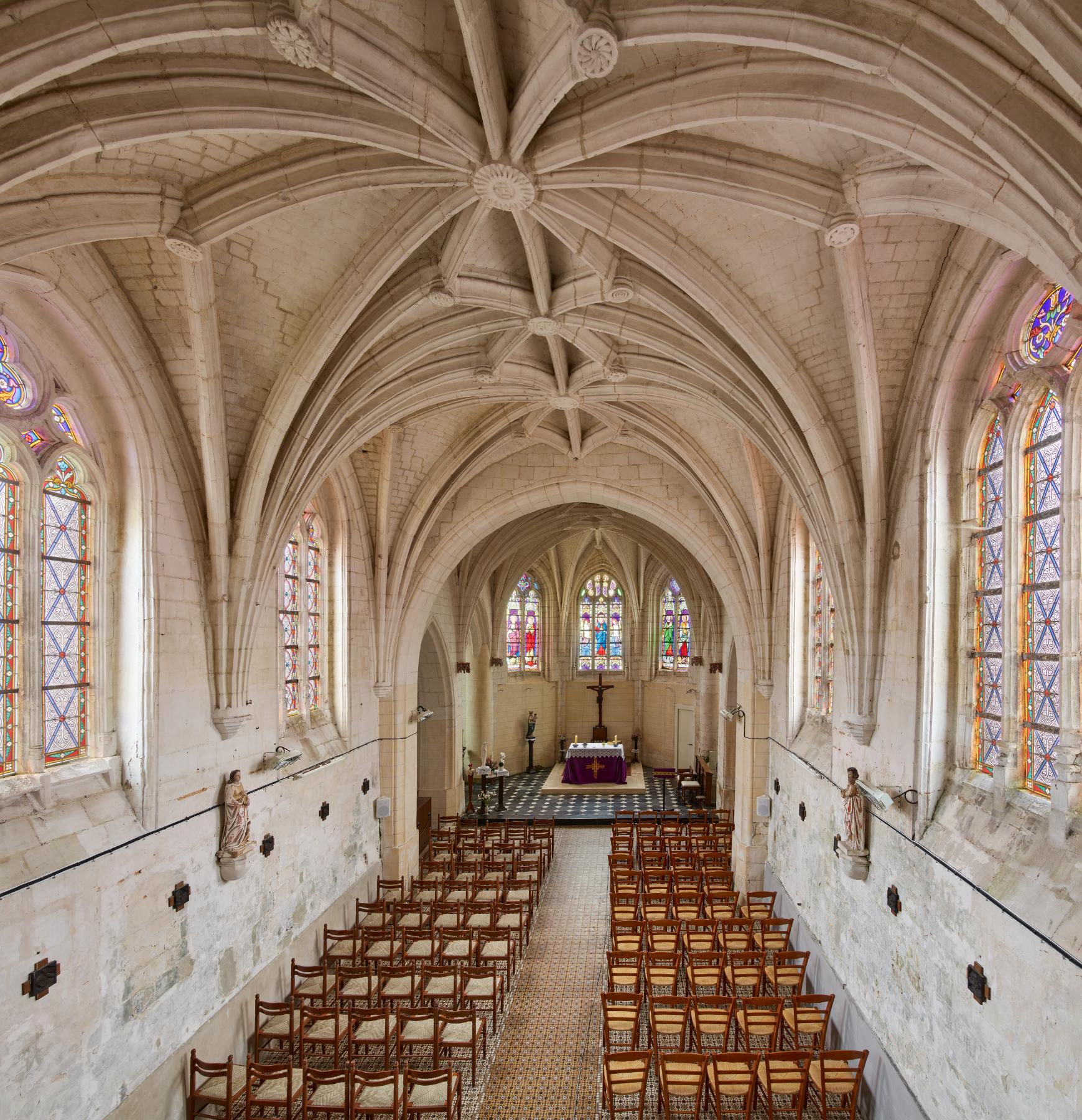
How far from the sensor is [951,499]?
755 centimetres

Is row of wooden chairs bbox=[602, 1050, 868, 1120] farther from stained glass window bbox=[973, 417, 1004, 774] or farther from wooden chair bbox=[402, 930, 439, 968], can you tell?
wooden chair bbox=[402, 930, 439, 968]

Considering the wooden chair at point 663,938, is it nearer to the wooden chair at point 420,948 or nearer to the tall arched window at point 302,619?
the wooden chair at point 420,948

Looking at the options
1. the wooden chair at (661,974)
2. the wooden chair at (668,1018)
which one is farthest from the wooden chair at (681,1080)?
the wooden chair at (661,974)

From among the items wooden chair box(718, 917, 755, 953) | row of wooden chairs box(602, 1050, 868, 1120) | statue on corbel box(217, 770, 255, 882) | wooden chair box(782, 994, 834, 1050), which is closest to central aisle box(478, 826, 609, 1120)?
row of wooden chairs box(602, 1050, 868, 1120)

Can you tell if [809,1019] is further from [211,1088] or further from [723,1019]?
[211,1088]

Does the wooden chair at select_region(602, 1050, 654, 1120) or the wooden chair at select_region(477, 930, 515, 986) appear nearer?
the wooden chair at select_region(602, 1050, 654, 1120)

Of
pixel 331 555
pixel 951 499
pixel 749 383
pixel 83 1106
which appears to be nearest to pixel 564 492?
pixel 331 555

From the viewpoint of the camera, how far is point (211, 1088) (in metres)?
8.80

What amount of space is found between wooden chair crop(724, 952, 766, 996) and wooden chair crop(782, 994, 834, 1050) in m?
0.76

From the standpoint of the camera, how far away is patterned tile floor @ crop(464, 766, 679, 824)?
22.8 metres

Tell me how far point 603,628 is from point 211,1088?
23873 mm

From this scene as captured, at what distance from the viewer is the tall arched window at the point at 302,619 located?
12289mm

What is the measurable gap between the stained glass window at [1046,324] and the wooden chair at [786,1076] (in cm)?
704

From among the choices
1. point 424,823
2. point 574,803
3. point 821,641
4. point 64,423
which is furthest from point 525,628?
point 64,423
